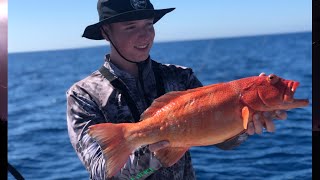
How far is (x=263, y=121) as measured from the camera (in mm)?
2967

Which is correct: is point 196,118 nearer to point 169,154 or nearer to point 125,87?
point 169,154

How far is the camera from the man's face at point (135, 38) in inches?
138

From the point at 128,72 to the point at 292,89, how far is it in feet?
4.48

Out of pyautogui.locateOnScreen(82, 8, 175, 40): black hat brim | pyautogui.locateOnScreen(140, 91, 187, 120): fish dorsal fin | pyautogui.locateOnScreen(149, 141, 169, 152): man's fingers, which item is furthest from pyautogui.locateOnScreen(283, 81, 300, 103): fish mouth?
pyautogui.locateOnScreen(82, 8, 175, 40): black hat brim

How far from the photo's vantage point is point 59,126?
784 inches

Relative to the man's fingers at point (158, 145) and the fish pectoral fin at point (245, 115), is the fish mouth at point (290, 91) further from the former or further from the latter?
the man's fingers at point (158, 145)

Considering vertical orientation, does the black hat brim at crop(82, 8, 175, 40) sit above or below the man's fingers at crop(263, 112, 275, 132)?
above

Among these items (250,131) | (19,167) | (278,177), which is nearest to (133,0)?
(250,131)

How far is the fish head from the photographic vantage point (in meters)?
2.91

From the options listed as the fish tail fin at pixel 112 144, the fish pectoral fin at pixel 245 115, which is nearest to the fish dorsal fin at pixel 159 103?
the fish tail fin at pixel 112 144

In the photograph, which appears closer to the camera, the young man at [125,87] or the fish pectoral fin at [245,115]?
the fish pectoral fin at [245,115]

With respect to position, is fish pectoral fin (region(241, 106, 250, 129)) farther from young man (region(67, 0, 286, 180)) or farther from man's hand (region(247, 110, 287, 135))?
young man (region(67, 0, 286, 180))

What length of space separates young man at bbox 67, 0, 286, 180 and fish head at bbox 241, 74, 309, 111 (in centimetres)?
48

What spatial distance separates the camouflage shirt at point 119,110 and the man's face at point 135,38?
0.57ft
